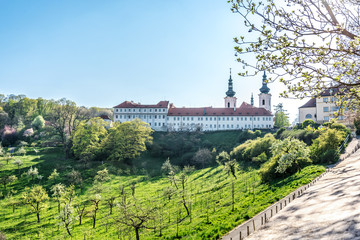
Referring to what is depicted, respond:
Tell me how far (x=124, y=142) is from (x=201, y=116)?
4154cm

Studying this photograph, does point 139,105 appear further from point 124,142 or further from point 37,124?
point 124,142

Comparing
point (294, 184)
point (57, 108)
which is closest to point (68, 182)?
point (57, 108)

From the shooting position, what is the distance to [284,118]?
9269cm

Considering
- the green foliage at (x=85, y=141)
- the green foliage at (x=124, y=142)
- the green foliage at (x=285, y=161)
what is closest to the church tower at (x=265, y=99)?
the green foliage at (x=124, y=142)

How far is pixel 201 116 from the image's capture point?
305 feet

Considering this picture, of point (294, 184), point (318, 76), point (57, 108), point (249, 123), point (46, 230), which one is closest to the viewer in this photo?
point (318, 76)

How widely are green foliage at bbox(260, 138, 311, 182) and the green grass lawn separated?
111 cm

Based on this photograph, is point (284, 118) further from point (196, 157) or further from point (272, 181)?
point (272, 181)

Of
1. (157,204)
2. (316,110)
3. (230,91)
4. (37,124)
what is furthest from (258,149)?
(37,124)

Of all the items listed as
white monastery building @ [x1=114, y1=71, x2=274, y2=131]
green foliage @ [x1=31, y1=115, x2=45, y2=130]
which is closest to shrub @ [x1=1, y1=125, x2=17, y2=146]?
green foliage @ [x1=31, y1=115, x2=45, y2=130]

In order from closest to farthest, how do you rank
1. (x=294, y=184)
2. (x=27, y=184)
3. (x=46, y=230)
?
(x=294, y=184) < (x=46, y=230) < (x=27, y=184)

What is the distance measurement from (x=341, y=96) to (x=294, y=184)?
42.3ft

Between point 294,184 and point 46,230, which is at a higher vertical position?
point 294,184

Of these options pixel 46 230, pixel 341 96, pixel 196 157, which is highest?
pixel 341 96
